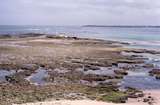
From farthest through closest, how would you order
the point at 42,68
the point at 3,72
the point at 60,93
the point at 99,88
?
the point at 42,68, the point at 3,72, the point at 99,88, the point at 60,93

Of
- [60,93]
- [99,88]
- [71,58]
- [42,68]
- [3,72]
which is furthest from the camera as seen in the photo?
[71,58]

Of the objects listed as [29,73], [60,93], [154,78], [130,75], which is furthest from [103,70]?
[60,93]

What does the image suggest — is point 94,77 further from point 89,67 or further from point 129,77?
point 89,67

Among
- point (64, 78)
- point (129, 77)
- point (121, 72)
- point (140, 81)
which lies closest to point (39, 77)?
point (64, 78)

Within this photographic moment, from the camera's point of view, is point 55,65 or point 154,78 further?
point 55,65

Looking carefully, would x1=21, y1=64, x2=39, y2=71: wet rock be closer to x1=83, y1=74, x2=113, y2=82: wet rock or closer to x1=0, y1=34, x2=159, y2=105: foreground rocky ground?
x1=0, y1=34, x2=159, y2=105: foreground rocky ground

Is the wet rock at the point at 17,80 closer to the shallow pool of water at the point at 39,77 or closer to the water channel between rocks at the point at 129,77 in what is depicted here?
the water channel between rocks at the point at 129,77

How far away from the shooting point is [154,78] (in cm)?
3722

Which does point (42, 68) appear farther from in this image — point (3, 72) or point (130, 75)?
point (130, 75)

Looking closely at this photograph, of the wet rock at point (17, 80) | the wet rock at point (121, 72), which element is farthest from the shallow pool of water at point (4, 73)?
the wet rock at point (121, 72)

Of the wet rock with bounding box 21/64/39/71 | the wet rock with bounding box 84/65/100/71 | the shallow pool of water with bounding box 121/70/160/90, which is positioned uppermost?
the wet rock with bounding box 21/64/39/71

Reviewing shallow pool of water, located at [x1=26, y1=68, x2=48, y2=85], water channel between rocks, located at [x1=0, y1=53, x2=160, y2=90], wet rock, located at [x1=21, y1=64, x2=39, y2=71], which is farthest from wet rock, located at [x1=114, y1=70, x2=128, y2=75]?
wet rock, located at [x1=21, y1=64, x2=39, y2=71]

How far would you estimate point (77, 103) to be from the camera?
78.9 feet

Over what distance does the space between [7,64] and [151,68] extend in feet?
57.5
